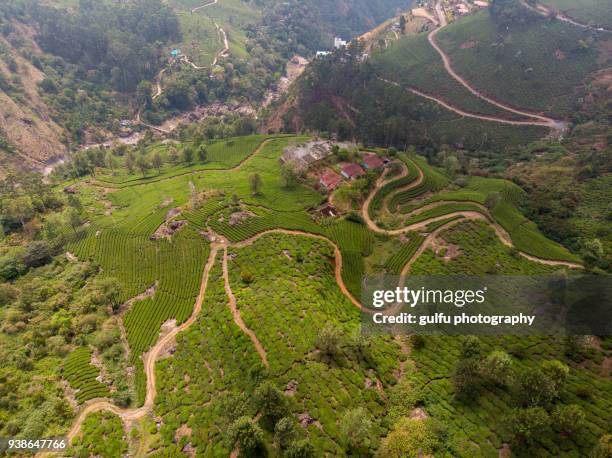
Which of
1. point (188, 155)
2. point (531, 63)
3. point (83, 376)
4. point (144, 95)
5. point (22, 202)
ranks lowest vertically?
point (83, 376)

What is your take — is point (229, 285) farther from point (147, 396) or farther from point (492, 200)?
point (492, 200)

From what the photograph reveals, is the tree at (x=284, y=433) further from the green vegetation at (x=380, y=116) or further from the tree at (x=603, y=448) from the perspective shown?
the green vegetation at (x=380, y=116)

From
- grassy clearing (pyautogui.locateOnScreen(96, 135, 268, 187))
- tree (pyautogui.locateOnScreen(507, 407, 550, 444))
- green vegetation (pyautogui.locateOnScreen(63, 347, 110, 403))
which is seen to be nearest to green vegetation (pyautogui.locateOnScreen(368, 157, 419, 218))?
tree (pyautogui.locateOnScreen(507, 407, 550, 444))

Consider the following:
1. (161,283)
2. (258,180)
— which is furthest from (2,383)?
(258,180)

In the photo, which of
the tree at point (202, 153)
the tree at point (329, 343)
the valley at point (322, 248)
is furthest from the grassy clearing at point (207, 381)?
the tree at point (202, 153)

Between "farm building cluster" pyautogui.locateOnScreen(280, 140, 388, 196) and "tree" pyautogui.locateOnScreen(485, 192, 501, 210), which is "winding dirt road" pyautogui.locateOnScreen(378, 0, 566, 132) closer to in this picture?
"farm building cluster" pyautogui.locateOnScreen(280, 140, 388, 196)

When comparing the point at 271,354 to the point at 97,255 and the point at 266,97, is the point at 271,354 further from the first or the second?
the point at 266,97

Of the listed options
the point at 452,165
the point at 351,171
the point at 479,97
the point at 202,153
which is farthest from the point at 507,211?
the point at 202,153
